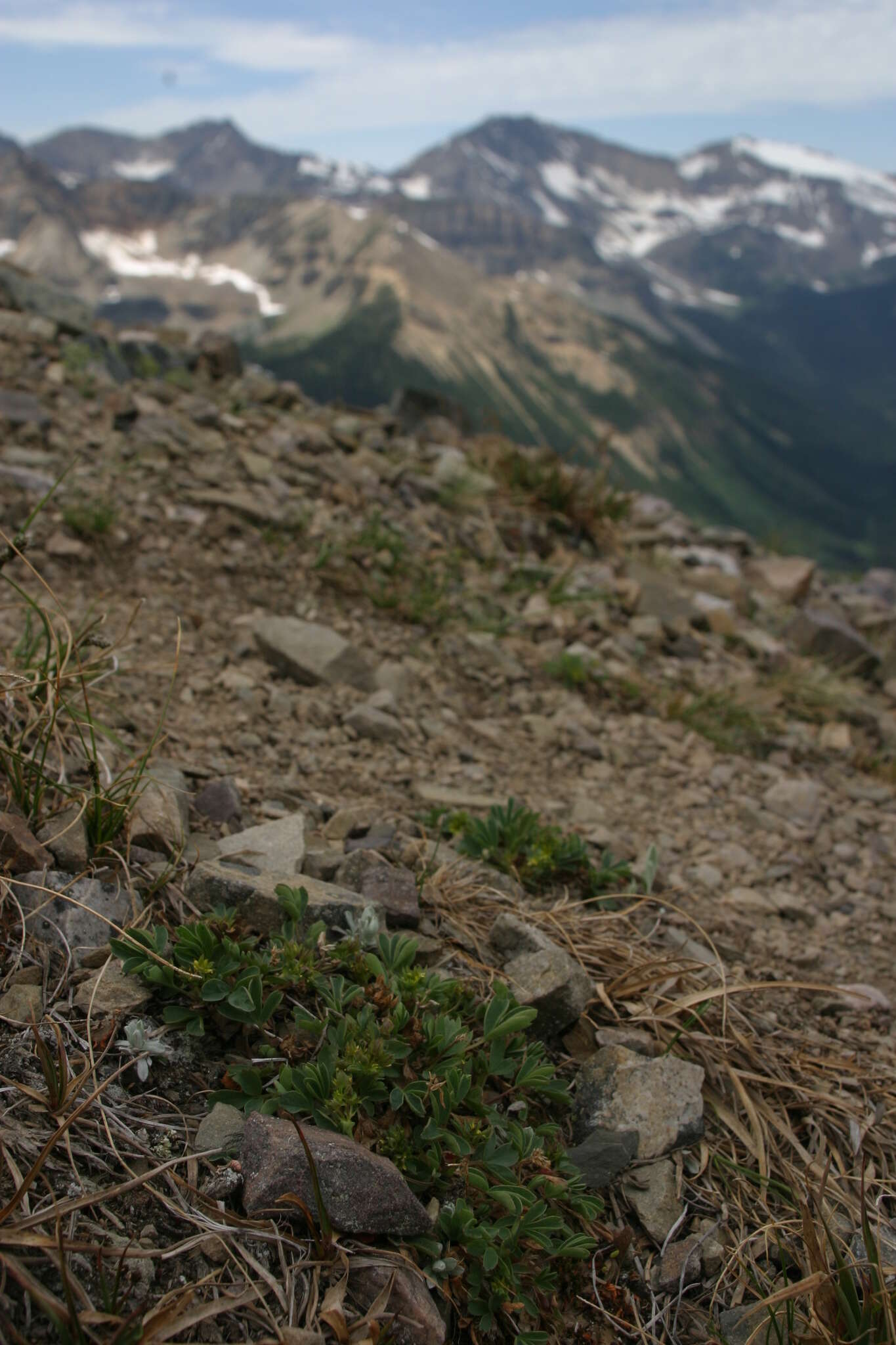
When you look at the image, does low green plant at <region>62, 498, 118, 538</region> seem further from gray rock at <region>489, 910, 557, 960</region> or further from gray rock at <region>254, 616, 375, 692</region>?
gray rock at <region>489, 910, 557, 960</region>

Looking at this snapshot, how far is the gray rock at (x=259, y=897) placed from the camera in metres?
2.60

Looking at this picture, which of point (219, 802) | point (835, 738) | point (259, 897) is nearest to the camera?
point (259, 897)

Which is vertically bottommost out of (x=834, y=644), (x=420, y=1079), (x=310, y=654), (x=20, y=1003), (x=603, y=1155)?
(x=834, y=644)

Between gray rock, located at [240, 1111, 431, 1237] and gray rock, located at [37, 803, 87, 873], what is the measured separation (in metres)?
1.00

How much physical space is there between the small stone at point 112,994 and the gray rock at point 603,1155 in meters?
1.25

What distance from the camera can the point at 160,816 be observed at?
2.91 metres

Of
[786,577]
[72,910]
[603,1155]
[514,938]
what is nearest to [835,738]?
[786,577]

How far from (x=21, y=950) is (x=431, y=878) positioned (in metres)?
1.37

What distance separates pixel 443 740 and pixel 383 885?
173 cm

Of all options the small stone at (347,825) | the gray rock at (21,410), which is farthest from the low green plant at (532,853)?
the gray rock at (21,410)

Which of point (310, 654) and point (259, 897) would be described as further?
point (310, 654)

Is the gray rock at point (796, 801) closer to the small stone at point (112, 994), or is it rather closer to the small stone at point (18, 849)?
the small stone at point (112, 994)

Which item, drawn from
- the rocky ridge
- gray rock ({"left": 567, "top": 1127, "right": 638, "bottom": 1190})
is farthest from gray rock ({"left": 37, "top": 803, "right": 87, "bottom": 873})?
gray rock ({"left": 567, "top": 1127, "right": 638, "bottom": 1190})

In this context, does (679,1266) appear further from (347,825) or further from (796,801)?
(796,801)
